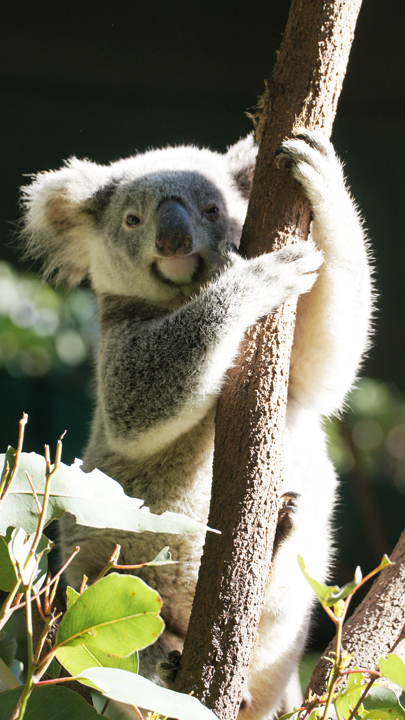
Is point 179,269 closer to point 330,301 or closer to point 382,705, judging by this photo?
point 330,301

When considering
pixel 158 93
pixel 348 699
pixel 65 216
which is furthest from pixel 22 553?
pixel 158 93

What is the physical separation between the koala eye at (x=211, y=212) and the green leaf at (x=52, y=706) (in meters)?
1.35

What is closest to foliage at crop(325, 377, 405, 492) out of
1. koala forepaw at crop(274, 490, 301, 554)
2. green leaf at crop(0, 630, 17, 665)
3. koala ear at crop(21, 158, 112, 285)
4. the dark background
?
the dark background

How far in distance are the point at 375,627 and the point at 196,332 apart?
31.8 inches

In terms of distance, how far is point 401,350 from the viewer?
3.46 m

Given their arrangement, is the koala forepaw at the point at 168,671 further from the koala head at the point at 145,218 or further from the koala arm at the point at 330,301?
the koala head at the point at 145,218

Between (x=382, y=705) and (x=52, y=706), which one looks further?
(x=382, y=705)

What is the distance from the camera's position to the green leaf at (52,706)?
725 millimetres

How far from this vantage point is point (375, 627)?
1.48 metres

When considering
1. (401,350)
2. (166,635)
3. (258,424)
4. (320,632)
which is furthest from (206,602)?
(320,632)

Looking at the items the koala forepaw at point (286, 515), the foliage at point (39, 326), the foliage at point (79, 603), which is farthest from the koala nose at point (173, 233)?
the foliage at point (39, 326)

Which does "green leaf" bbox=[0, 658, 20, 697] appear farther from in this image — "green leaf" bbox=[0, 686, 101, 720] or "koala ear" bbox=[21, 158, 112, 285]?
"koala ear" bbox=[21, 158, 112, 285]

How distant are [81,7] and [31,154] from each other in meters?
0.69

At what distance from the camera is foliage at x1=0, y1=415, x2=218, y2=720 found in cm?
61
